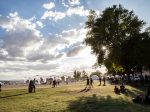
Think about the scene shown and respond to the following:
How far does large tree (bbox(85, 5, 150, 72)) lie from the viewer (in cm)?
6819

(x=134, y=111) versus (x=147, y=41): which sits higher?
(x=147, y=41)

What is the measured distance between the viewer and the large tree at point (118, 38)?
224ft

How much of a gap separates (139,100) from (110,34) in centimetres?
3919

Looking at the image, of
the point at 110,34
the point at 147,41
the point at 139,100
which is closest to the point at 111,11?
the point at 110,34

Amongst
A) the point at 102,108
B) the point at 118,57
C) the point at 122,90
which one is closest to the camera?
the point at 102,108

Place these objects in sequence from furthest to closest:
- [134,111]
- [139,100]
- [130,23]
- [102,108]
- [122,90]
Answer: [130,23], [122,90], [139,100], [102,108], [134,111]

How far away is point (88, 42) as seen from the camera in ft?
233

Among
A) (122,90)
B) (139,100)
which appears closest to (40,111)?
(139,100)

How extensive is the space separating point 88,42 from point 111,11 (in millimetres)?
8559

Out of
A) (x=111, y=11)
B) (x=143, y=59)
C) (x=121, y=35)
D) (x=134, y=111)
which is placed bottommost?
(x=134, y=111)

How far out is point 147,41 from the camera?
230 feet

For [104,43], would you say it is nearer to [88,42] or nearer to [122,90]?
[88,42]

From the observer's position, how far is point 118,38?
68688 mm

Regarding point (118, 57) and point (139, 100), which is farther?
point (118, 57)
